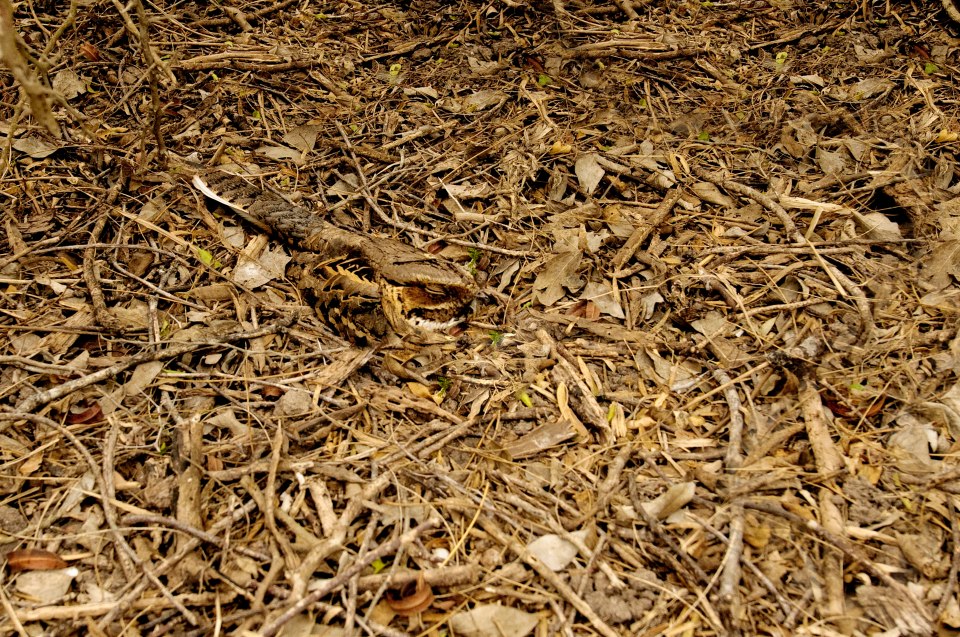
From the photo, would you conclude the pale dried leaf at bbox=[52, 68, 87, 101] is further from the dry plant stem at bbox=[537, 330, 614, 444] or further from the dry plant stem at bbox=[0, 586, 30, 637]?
the dry plant stem at bbox=[537, 330, 614, 444]

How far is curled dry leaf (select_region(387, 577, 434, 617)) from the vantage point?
5.78 ft

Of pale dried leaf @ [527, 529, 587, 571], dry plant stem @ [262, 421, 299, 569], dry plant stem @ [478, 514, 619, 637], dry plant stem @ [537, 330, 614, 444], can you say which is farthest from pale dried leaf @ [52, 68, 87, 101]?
pale dried leaf @ [527, 529, 587, 571]

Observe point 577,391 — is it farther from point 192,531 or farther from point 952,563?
point 192,531

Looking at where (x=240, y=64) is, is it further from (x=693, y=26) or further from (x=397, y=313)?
(x=693, y=26)

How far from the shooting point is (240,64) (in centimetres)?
373

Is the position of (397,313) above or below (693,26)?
below

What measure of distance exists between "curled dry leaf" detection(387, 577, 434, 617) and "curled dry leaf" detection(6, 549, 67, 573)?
3.15 feet

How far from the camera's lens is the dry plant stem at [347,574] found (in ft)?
5.52

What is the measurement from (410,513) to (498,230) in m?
1.47

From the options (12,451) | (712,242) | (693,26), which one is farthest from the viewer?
(693,26)

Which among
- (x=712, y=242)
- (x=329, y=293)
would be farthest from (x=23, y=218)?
(x=712, y=242)

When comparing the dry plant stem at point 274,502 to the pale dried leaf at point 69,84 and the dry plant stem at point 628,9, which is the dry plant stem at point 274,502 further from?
the dry plant stem at point 628,9

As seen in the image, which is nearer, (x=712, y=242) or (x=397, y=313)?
(x=397, y=313)

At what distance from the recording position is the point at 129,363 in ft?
7.66
